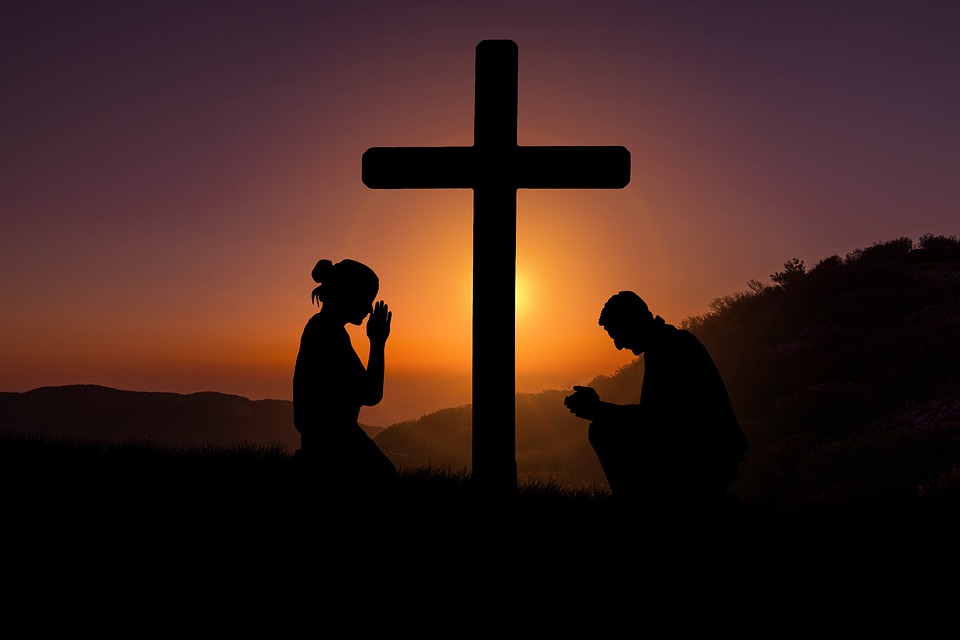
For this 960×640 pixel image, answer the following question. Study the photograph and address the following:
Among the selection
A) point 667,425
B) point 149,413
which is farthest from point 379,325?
point 149,413

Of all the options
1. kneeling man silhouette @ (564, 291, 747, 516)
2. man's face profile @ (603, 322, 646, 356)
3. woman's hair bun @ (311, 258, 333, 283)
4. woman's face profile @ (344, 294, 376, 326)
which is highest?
woman's hair bun @ (311, 258, 333, 283)

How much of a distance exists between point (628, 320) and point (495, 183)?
5.21 feet

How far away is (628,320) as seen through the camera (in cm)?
496

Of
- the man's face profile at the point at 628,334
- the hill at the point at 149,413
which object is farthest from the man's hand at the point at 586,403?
the hill at the point at 149,413

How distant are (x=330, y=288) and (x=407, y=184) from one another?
1.46 meters

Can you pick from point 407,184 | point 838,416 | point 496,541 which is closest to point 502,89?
point 407,184

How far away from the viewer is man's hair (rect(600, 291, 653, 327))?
16.3ft

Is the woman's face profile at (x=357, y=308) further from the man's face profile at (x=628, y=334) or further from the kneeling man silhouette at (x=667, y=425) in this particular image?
the man's face profile at (x=628, y=334)

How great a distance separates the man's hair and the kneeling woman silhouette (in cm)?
158

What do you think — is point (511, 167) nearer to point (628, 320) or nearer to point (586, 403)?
point (628, 320)

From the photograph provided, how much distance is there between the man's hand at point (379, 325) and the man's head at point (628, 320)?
59.7 inches

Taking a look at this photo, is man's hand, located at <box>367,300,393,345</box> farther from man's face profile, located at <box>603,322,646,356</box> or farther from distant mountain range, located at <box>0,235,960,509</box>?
distant mountain range, located at <box>0,235,960,509</box>

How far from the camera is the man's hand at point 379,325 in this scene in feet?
16.3

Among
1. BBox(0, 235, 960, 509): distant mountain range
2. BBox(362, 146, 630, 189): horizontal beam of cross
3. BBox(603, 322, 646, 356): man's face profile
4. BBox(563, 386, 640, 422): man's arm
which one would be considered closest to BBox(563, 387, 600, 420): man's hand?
BBox(563, 386, 640, 422): man's arm
